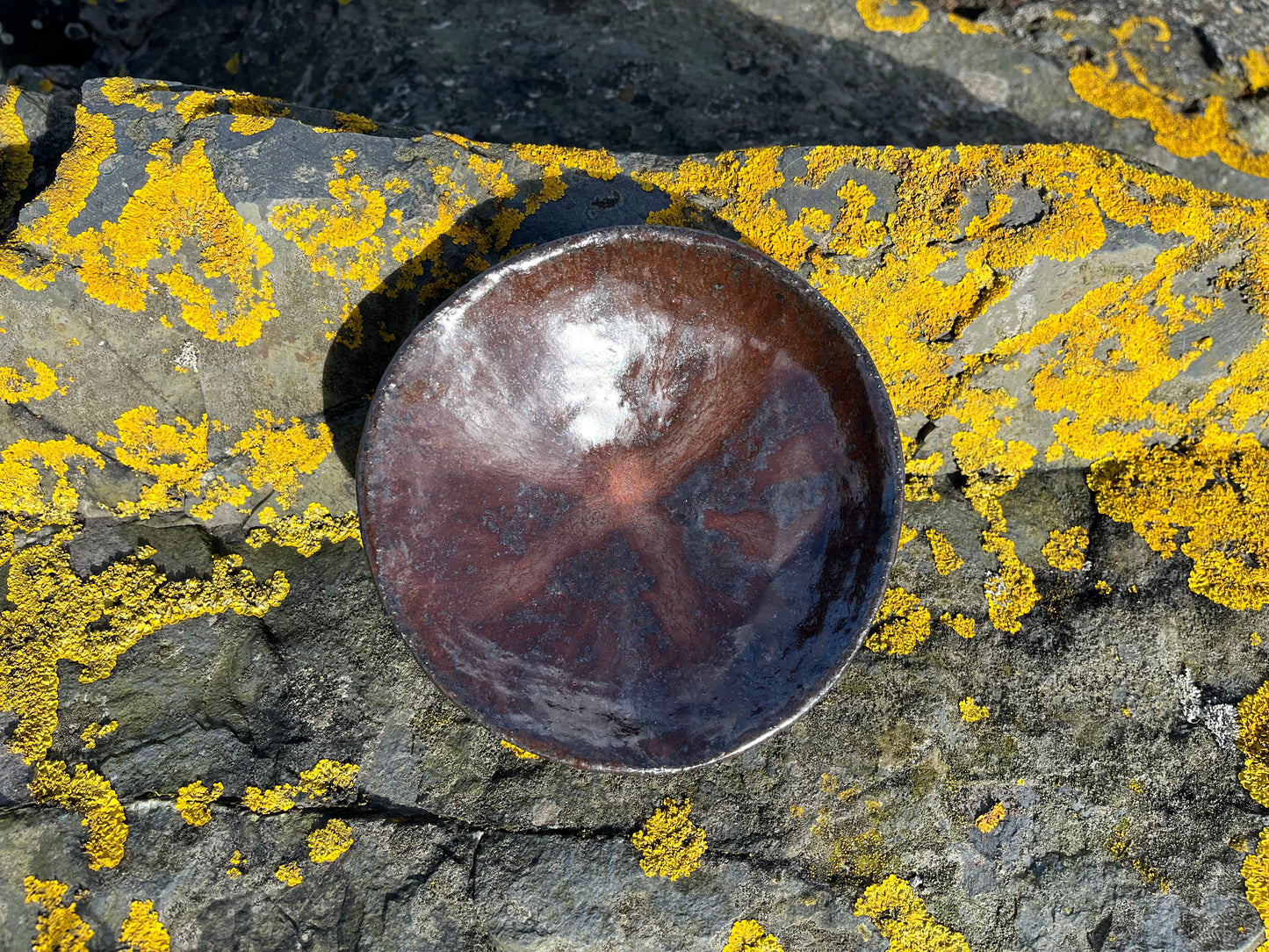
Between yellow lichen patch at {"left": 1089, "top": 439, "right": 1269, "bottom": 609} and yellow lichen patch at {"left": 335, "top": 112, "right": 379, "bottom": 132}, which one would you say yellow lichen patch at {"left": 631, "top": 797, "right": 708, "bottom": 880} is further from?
yellow lichen patch at {"left": 335, "top": 112, "right": 379, "bottom": 132}

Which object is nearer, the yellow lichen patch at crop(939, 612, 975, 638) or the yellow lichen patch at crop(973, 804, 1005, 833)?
the yellow lichen patch at crop(973, 804, 1005, 833)

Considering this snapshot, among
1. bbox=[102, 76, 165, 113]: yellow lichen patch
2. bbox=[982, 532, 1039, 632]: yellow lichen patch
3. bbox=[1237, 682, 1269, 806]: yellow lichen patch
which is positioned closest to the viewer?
bbox=[1237, 682, 1269, 806]: yellow lichen patch

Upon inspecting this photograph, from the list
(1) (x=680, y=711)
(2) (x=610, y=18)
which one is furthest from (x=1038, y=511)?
(2) (x=610, y=18)

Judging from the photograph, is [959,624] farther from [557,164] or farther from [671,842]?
[557,164]

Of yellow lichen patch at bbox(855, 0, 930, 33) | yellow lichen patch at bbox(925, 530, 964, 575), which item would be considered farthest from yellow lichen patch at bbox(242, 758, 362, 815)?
yellow lichen patch at bbox(855, 0, 930, 33)

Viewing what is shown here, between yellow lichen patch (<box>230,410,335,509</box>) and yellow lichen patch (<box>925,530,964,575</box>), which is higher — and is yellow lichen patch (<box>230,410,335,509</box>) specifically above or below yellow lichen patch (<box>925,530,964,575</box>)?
above
